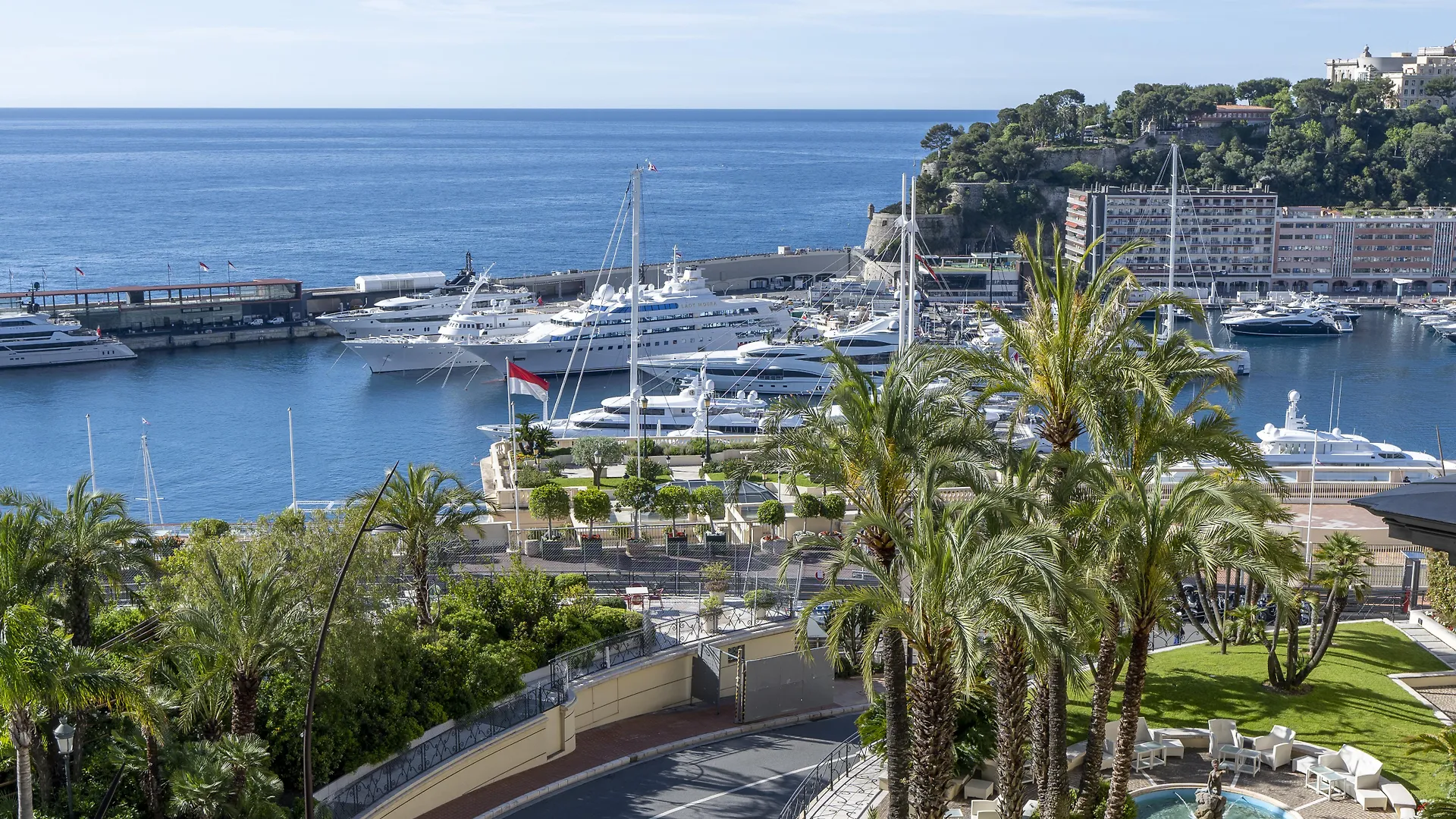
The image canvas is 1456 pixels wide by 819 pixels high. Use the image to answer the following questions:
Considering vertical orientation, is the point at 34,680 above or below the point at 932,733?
above

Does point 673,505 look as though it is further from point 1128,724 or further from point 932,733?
point 1128,724

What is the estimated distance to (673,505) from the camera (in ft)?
93.0

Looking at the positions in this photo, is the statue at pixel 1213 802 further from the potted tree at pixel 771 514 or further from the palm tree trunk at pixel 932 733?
the potted tree at pixel 771 514

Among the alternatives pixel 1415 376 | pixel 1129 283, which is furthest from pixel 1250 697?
pixel 1415 376

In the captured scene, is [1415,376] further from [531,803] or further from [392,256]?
[392,256]

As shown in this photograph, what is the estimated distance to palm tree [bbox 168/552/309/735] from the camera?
15945 millimetres

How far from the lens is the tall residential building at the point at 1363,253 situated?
9469cm

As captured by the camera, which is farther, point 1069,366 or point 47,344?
point 47,344

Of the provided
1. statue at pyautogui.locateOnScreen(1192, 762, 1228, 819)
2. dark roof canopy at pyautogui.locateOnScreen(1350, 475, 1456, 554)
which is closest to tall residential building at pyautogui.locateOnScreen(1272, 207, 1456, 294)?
statue at pyautogui.locateOnScreen(1192, 762, 1228, 819)

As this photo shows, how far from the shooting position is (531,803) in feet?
60.2

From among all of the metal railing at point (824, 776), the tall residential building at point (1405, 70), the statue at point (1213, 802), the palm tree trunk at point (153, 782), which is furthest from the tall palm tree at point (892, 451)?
the tall residential building at point (1405, 70)

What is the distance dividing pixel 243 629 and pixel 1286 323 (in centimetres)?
7617

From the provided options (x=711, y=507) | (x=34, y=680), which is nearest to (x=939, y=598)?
(x=34, y=680)

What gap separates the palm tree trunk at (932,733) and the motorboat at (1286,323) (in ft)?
240
